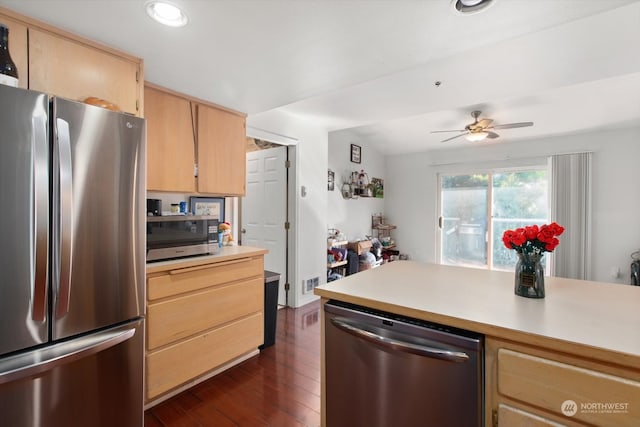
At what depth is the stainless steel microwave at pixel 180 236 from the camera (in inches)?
74.5

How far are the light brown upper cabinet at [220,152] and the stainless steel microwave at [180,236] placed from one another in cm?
37

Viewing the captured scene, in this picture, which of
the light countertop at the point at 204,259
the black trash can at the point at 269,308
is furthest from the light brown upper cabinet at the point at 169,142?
the black trash can at the point at 269,308

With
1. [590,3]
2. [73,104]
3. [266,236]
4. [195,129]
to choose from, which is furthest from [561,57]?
[266,236]

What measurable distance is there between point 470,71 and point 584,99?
2.24m

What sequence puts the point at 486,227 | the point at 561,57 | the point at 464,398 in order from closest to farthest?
1. the point at 464,398
2. the point at 561,57
3. the point at 486,227

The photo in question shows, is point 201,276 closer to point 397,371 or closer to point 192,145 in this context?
point 192,145

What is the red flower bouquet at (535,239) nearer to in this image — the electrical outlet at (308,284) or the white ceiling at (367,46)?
the white ceiling at (367,46)

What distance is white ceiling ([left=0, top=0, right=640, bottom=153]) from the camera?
1374 mm

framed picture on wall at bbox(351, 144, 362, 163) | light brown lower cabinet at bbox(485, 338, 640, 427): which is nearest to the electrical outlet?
framed picture on wall at bbox(351, 144, 362, 163)

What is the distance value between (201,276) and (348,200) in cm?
349

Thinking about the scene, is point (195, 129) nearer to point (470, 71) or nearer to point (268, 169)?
point (268, 169)

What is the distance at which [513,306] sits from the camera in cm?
113

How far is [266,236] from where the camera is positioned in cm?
383

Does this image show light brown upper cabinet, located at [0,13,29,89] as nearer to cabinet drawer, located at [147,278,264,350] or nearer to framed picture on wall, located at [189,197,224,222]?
cabinet drawer, located at [147,278,264,350]
